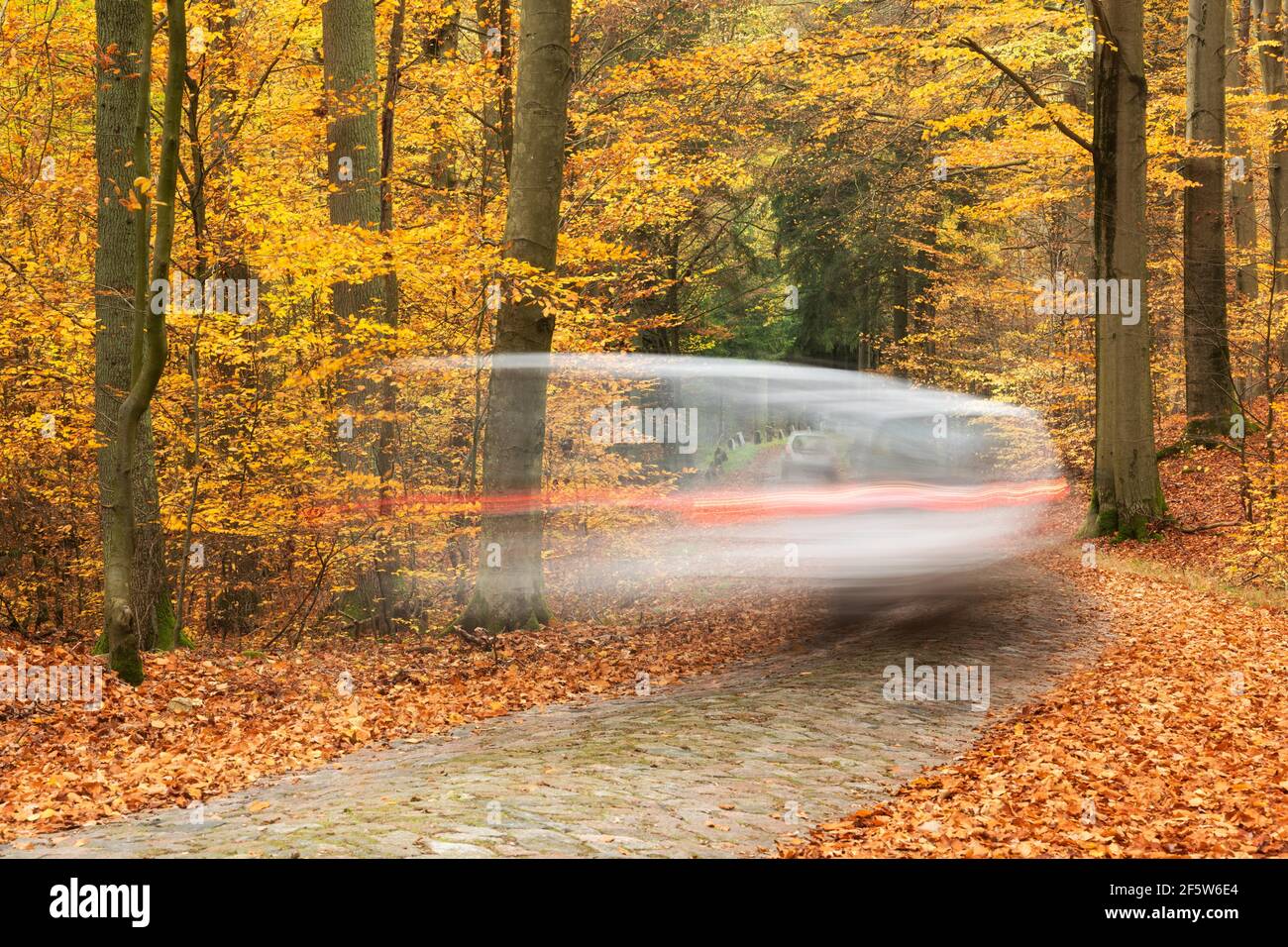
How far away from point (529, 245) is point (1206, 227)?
585 inches

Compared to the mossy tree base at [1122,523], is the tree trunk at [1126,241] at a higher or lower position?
higher

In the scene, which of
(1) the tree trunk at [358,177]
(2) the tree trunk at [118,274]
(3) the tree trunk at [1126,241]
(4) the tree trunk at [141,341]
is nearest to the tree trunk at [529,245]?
(1) the tree trunk at [358,177]

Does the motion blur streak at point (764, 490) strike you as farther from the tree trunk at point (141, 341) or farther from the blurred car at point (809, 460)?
the tree trunk at point (141, 341)

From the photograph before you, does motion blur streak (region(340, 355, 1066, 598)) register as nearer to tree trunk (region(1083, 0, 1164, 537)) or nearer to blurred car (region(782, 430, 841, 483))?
blurred car (region(782, 430, 841, 483))

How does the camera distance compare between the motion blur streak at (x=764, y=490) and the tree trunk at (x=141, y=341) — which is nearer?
the tree trunk at (x=141, y=341)

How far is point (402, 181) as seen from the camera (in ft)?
58.2

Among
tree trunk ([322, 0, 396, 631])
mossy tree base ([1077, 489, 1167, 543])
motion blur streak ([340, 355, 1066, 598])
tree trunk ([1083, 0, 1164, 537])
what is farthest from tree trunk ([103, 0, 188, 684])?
mossy tree base ([1077, 489, 1167, 543])

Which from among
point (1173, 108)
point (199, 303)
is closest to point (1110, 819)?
point (199, 303)

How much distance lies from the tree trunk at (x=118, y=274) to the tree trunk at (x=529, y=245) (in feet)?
11.6

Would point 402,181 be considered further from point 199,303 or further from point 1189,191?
point 1189,191

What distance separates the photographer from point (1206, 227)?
66.9 ft

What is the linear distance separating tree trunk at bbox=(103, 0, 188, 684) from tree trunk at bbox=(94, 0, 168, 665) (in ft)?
4.34

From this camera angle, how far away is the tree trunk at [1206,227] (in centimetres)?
1966
